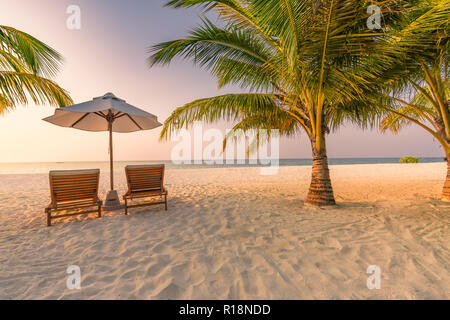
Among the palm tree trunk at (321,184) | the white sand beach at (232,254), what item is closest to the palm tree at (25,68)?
the white sand beach at (232,254)

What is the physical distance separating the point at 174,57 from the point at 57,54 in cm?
274

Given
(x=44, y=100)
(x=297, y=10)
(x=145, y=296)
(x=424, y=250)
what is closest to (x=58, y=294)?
(x=145, y=296)

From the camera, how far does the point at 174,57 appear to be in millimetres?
4156

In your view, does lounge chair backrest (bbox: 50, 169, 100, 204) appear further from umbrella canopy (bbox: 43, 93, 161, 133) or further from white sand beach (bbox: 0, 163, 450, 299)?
umbrella canopy (bbox: 43, 93, 161, 133)

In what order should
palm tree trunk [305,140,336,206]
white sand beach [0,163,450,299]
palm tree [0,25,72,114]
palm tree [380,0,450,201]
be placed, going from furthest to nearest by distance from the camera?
palm tree trunk [305,140,336,206]
palm tree [0,25,72,114]
palm tree [380,0,450,201]
white sand beach [0,163,450,299]

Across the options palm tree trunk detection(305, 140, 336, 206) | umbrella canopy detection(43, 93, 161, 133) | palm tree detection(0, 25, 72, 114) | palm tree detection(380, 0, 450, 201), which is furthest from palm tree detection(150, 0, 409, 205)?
palm tree detection(0, 25, 72, 114)

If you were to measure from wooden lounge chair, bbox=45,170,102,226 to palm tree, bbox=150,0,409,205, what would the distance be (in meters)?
2.40

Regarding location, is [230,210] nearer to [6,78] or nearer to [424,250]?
[424,250]

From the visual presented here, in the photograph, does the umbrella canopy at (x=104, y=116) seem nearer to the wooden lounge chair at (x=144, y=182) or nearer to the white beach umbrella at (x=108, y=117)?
the white beach umbrella at (x=108, y=117)

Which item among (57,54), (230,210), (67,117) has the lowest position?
(230,210)

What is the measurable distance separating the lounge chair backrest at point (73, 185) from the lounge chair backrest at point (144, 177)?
0.66 meters

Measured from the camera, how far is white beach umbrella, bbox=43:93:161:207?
12.1 feet

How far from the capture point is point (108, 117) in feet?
15.5

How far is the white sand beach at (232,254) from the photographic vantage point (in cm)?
167
